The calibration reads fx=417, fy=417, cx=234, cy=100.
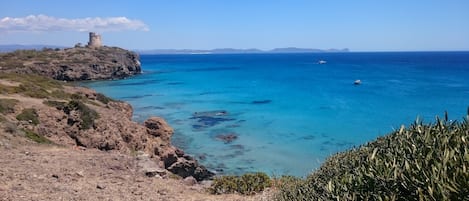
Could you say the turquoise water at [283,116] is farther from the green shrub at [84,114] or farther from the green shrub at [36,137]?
the green shrub at [36,137]

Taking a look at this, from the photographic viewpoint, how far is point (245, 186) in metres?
12.6

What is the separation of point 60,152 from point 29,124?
5097 mm

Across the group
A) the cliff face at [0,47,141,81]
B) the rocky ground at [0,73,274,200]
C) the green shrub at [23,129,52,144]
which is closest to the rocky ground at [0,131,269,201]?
the rocky ground at [0,73,274,200]

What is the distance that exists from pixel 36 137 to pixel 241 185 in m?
9.99

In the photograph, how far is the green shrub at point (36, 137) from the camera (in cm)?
1734

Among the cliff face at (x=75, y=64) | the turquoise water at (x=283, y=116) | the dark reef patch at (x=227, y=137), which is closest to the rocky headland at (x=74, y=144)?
the turquoise water at (x=283, y=116)

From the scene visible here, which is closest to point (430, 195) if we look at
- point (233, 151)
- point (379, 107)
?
point (233, 151)

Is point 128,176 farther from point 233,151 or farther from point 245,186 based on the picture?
point 233,151

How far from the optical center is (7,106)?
68.3ft

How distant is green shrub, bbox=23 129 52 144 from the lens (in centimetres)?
1734

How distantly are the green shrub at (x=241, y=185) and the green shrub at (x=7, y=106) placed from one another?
43.4 feet

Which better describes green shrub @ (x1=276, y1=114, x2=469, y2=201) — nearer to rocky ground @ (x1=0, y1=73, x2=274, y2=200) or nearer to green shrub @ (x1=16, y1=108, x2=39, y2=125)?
rocky ground @ (x1=0, y1=73, x2=274, y2=200)

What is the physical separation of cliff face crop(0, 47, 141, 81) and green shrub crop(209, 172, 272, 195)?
68.0 metres

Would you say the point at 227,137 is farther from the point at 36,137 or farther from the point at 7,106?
the point at 36,137
